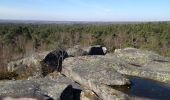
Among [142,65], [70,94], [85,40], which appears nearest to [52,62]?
[142,65]

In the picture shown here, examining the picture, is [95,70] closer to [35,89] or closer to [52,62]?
[35,89]

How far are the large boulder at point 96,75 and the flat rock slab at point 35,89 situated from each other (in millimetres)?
1394

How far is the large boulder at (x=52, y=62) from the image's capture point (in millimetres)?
25114

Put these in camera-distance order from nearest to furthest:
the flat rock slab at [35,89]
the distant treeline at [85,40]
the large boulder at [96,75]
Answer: the flat rock slab at [35,89] < the large boulder at [96,75] < the distant treeline at [85,40]

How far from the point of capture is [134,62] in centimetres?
2262

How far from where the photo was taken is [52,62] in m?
27.1

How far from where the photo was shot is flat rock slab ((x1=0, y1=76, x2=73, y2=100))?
14990 millimetres

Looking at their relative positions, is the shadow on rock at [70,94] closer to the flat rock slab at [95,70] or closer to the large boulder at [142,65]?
the flat rock slab at [95,70]

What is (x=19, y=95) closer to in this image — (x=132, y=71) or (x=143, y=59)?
(x=132, y=71)

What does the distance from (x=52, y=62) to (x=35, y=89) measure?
11.6 m

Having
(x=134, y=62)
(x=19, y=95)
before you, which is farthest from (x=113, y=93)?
(x=134, y=62)

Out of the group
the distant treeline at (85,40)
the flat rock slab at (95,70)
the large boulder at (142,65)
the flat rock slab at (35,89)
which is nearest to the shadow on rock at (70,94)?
the flat rock slab at (35,89)

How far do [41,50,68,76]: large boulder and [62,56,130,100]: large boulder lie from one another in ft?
14.4

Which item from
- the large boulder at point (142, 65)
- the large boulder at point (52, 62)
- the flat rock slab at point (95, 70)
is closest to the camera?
the flat rock slab at point (95, 70)
